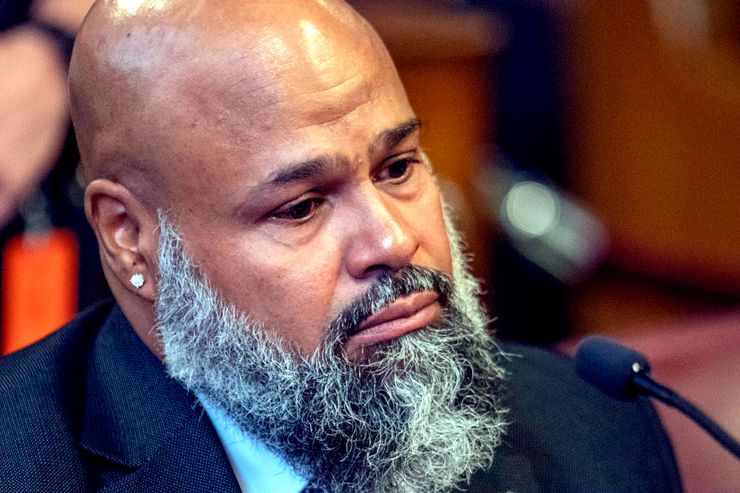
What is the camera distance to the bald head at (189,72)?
1.67 metres

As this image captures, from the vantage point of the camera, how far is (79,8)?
2852 millimetres

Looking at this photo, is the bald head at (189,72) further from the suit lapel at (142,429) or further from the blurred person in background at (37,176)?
the blurred person in background at (37,176)

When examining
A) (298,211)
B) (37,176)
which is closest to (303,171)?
(298,211)

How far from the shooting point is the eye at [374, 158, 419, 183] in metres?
1.81

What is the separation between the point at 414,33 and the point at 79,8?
1.61 meters

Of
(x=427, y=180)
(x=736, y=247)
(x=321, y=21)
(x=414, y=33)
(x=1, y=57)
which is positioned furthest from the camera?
(x=736, y=247)

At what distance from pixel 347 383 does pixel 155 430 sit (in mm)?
373

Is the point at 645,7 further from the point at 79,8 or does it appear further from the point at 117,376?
the point at 117,376

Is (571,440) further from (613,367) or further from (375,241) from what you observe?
(375,241)

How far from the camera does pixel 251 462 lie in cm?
181

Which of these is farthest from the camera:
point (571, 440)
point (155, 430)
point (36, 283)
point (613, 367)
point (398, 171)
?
point (36, 283)

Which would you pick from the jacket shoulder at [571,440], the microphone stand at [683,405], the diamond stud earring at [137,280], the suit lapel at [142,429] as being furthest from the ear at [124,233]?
the microphone stand at [683,405]

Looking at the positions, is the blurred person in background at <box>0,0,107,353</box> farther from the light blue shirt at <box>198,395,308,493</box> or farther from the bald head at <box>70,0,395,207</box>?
the light blue shirt at <box>198,395,308,493</box>

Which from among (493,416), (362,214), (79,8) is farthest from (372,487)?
(79,8)
